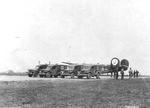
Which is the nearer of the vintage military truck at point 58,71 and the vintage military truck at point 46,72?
the vintage military truck at point 58,71

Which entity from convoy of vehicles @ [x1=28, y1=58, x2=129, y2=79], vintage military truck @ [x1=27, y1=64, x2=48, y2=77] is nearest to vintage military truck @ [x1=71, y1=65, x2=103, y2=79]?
convoy of vehicles @ [x1=28, y1=58, x2=129, y2=79]

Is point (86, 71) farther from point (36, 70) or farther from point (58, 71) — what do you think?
point (36, 70)

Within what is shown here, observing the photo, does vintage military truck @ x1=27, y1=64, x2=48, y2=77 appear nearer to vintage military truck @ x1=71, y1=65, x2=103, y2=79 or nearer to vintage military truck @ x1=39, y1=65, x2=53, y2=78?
vintage military truck @ x1=39, y1=65, x2=53, y2=78

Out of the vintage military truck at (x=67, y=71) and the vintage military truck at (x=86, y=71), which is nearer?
A: the vintage military truck at (x=86, y=71)

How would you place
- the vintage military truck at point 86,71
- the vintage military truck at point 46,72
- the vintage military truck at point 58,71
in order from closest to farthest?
the vintage military truck at point 86,71 < the vintage military truck at point 58,71 < the vintage military truck at point 46,72

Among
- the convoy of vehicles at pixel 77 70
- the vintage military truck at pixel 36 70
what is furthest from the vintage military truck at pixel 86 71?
the vintage military truck at pixel 36 70

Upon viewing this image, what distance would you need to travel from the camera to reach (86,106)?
1387 cm

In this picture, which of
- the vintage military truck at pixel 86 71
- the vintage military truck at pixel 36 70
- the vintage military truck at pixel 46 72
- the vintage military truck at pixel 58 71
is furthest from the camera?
the vintage military truck at pixel 36 70

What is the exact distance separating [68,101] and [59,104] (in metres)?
1.10

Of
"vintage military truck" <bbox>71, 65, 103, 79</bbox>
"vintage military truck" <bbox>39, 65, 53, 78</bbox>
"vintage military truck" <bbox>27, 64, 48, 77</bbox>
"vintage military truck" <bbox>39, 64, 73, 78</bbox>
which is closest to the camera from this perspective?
"vintage military truck" <bbox>71, 65, 103, 79</bbox>

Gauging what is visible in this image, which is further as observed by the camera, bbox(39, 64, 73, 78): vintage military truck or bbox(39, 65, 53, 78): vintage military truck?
bbox(39, 65, 53, 78): vintage military truck

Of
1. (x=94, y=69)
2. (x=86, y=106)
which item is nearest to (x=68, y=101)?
(x=86, y=106)

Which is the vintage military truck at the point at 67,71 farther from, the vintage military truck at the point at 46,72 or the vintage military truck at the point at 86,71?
the vintage military truck at the point at 46,72

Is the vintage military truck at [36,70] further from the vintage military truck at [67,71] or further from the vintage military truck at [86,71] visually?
Result: the vintage military truck at [86,71]
